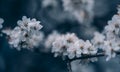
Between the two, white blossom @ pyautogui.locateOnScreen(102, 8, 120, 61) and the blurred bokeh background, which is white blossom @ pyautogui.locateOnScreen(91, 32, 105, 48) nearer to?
white blossom @ pyautogui.locateOnScreen(102, 8, 120, 61)

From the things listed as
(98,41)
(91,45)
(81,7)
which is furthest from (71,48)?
(81,7)

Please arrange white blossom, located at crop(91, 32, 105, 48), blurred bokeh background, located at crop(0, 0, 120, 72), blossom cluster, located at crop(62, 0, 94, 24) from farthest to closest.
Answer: blurred bokeh background, located at crop(0, 0, 120, 72), blossom cluster, located at crop(62, 0, 94, 24), white blossom, located at crop(91, 32, 105, 48)

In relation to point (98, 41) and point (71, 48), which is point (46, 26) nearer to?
point (98, 41)

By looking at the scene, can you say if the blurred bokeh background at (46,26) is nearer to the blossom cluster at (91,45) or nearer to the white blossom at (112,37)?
the blossom cluster at (91,45)

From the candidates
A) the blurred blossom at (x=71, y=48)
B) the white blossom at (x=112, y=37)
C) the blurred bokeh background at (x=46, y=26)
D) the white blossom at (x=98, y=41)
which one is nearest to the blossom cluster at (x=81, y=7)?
the white blossom at (x=98, y=41)

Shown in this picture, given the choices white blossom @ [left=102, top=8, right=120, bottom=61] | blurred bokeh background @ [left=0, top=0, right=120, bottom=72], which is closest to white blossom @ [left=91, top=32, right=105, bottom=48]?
white blossom @ [left=102, top=8, right=120, bottom=61]

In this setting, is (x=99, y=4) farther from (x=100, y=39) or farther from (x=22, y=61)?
(x=100, y=39)
